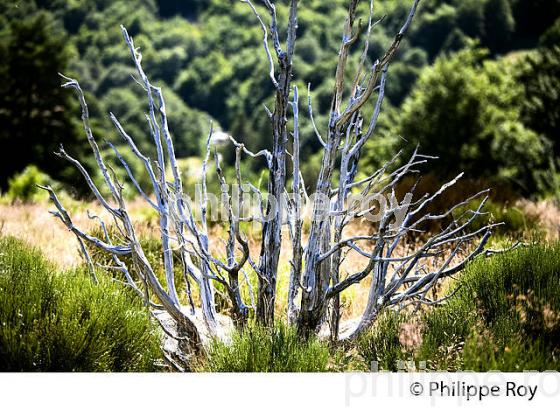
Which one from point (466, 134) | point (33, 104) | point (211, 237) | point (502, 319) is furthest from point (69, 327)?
point (466, 134)

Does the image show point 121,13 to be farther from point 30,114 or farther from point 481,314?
point 481,314

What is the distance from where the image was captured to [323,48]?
62188 millimetres

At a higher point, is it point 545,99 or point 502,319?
point 545,99

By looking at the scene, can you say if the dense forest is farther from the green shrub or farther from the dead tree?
the green shrub

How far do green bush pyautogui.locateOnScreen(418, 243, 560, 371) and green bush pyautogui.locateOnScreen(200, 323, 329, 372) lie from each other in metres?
0.40

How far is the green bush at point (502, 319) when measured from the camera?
2.08 meters

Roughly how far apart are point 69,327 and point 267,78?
51652 mm

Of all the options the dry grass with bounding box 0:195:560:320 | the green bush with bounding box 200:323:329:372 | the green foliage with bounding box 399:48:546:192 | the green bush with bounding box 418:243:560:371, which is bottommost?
the green bush with bounding box 200:323:329:372

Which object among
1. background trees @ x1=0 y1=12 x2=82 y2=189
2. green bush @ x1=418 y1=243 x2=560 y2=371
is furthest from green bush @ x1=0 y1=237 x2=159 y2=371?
background trees @ x1=0 y1=12 x2=82 y2=189

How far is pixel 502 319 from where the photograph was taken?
2.28 m

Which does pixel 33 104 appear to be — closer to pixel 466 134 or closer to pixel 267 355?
pixel 466 134

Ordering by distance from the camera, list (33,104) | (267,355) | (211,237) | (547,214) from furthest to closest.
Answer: (33,104), (547,214), (211,237), (267,355)

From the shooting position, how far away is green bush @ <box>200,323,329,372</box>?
6.89ft
